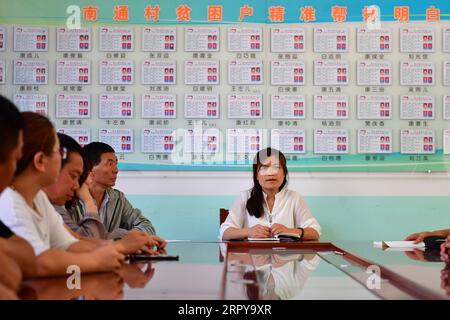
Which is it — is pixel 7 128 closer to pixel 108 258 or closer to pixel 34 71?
pixel 108 258

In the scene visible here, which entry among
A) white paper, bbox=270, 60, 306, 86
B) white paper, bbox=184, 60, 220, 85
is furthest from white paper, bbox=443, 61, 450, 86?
white paper, bbox=184, 60, 220, 85

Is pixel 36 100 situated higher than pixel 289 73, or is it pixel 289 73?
pixel 289 73

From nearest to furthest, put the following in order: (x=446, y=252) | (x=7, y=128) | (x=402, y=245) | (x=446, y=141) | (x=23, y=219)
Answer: (x=7, y=128) → (x=23, y=219) → (x=446, y=252) → (x=402, y=245) → (x=446, y=141)

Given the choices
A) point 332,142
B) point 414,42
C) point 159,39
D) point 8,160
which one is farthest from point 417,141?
point 8,160

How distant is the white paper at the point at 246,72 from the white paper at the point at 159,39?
1.45 feet

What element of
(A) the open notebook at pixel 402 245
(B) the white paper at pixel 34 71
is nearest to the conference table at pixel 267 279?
(A) the open notebook at pixel 402 245

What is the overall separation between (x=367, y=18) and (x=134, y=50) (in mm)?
1644

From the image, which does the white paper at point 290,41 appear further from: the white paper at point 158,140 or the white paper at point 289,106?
the white paper at point 158,140

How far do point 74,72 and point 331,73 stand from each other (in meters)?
1.80

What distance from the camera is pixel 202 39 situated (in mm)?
3689

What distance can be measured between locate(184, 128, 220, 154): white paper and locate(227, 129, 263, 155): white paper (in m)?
0.09

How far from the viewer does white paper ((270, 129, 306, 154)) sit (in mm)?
3672

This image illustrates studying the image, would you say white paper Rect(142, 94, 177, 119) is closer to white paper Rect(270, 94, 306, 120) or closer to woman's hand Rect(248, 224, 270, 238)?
white paper Rect(270, 94, 306, 120)

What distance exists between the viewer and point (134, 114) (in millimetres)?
3691
